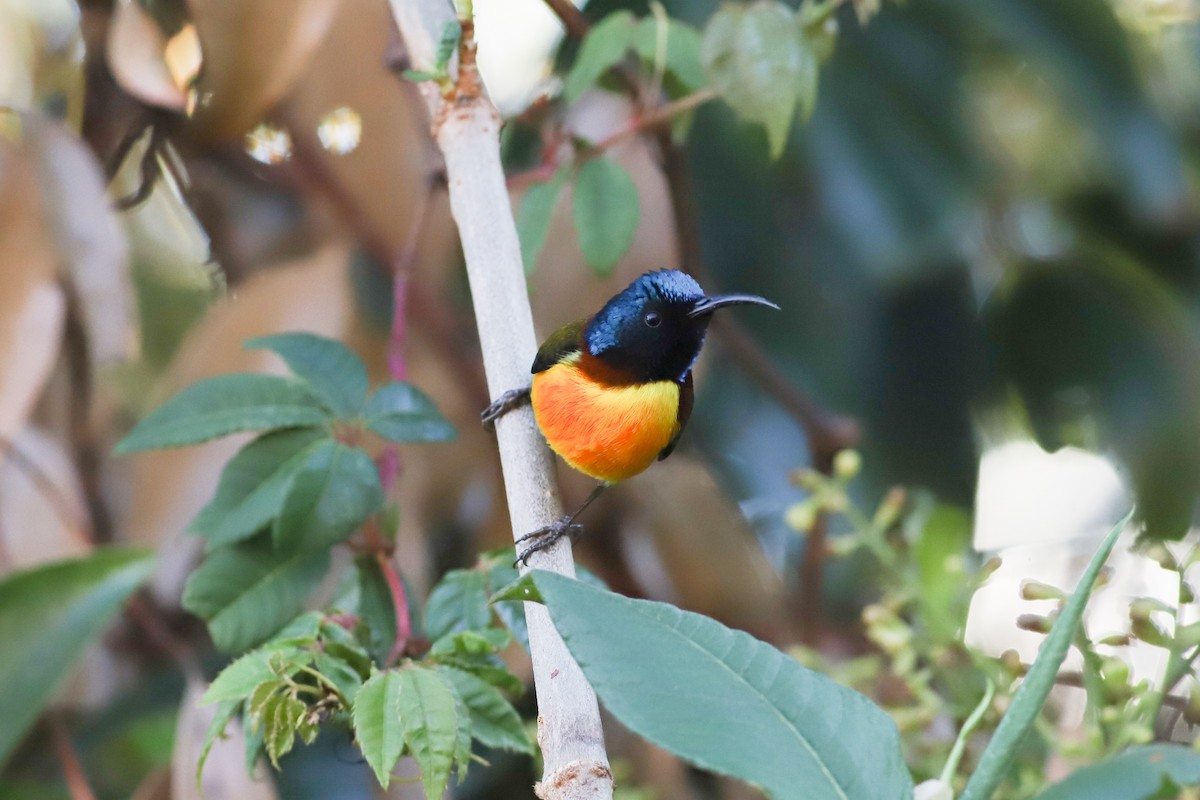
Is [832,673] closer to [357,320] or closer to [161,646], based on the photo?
[357,320]

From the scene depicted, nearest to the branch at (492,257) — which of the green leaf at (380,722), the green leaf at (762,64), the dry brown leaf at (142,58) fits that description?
the green leaf at (380,722)

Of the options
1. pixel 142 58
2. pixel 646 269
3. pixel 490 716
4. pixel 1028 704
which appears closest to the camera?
pixel 1028 704

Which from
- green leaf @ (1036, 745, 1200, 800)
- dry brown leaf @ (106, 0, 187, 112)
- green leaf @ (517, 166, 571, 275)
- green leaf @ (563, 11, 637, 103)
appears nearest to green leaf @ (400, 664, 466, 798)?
green leaf @ (1036, 745, 1200, 800)

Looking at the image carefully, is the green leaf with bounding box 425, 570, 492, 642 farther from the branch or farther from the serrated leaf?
the serrated leaf

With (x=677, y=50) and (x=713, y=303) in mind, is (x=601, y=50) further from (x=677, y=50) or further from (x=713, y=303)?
(x=713, y=303)

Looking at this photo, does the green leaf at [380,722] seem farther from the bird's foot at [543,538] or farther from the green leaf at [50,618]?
the green leaf at [50,618]

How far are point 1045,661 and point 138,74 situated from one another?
1418 millimetres

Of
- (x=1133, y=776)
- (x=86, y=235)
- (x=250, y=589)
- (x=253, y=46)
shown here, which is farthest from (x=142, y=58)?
(x=1133, y=776)

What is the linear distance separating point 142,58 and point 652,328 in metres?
0.86

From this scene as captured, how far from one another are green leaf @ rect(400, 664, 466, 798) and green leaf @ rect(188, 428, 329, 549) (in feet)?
1.05

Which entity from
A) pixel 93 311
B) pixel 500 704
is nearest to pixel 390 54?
pixel 93 311

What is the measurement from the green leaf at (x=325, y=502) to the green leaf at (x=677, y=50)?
63 centimetres

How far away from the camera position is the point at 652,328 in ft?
4.09

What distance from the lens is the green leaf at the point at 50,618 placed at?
1158 mm
